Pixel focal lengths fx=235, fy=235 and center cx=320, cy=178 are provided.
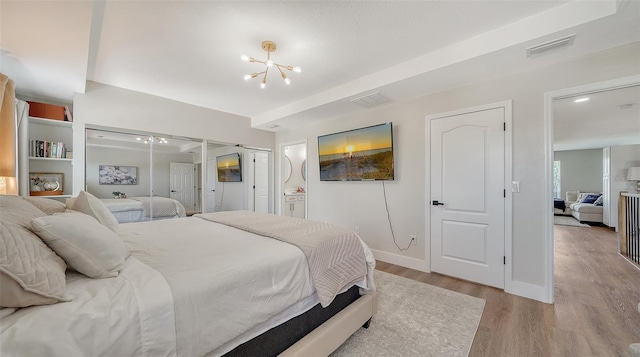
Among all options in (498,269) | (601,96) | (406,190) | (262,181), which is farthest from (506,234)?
(262,181)

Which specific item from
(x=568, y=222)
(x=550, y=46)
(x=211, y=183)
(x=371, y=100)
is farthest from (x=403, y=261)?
(x=568, y=222)

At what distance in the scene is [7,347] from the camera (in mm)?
651

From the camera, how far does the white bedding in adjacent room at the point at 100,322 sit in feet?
2.27

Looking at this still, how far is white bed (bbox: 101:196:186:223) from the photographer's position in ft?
10.9

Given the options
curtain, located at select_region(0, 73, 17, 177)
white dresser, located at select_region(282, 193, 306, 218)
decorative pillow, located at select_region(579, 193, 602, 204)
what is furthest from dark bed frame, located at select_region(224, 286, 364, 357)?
decorative pillow, located at select_region(579, 193, 602, 204)

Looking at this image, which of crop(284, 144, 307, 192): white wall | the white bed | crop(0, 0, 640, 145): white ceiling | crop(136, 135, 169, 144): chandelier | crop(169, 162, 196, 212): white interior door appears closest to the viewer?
crop(0, 0, 640, 145): white ceiling

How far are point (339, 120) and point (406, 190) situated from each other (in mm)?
1702

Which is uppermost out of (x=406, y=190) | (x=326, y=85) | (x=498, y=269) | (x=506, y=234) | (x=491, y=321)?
(x=326, y=85)

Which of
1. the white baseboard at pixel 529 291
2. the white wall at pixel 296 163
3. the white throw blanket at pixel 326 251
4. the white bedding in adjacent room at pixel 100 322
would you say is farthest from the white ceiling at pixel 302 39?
the white wall at pixel 296 163

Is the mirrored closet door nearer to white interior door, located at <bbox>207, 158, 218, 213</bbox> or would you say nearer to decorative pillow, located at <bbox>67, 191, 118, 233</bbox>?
white interior door, located at <bbox>207, 158, 218, 213</bbox>

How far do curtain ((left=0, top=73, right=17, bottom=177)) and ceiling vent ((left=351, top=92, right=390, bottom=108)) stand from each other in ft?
12.0

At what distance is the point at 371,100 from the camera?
11.0 ft

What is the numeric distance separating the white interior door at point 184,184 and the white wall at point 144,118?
0.57 m

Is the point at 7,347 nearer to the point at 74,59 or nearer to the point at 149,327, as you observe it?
the point at 149,327
